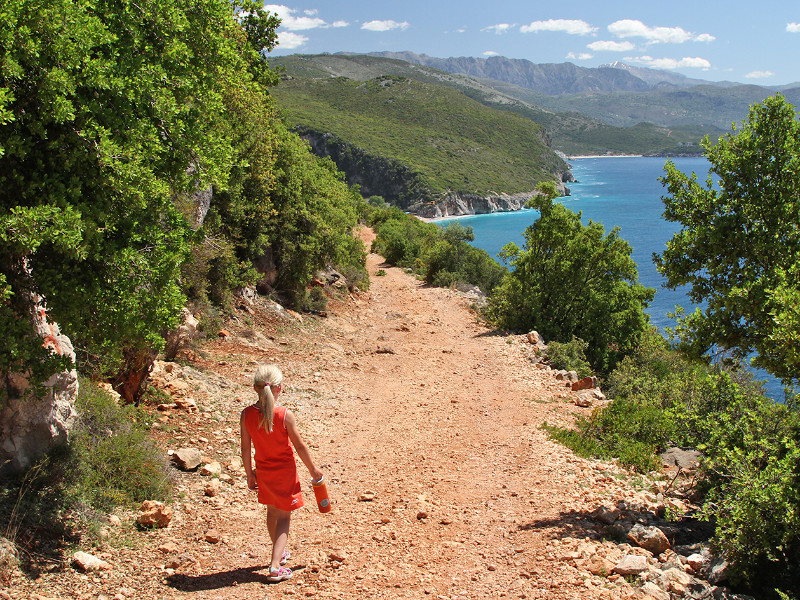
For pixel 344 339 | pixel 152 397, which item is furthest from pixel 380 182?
pixel 152 397

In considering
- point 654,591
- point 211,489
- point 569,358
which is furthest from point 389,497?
point 569,358

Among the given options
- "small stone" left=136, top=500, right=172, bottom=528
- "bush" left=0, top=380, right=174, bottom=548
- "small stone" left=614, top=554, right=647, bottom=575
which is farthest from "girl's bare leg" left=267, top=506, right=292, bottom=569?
"small stone" left=614, top=554, right=647, bottom=575

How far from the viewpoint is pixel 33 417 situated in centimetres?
559

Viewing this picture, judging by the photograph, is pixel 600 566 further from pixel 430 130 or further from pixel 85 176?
pixel 430 130

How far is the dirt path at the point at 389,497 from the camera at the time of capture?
5.28 meters

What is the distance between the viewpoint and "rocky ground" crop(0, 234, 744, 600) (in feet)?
17.2

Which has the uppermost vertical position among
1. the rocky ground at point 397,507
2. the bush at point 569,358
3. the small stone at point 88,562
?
the small stone at point 88,562

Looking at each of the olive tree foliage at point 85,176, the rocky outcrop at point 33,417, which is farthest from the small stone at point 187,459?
the olive tree foliage at point 85,176

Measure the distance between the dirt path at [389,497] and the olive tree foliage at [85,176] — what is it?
211 cm

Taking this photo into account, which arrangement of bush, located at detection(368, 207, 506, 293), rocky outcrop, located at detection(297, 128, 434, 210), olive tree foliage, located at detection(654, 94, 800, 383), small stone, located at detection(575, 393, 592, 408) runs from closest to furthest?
olive tree foliage, located at detection(654, 94, 800, 383) < small stone, located at detection(575, 393, 592, 408) < bush, located at detection(368, 207, 506, 293) < rocky outcrop, located at detection(297, 128, 434, 210)

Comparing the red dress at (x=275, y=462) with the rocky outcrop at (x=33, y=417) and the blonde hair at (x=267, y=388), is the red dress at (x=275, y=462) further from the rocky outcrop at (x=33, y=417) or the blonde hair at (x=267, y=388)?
the rocky outcrop at (x=33, y=417)

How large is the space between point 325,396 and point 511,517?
5.95 meters

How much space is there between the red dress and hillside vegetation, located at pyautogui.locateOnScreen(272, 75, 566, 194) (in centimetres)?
10622

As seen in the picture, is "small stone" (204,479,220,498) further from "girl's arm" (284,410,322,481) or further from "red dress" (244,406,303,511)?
"girl's arm" (284,410,322,481)
